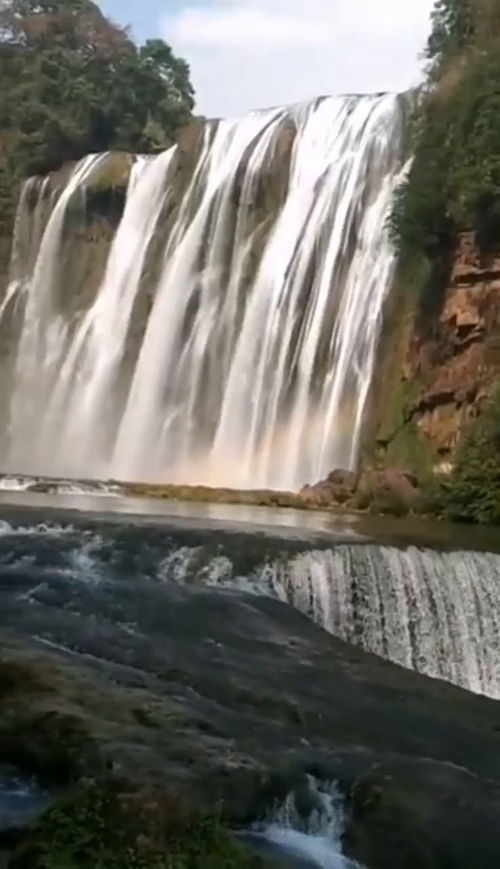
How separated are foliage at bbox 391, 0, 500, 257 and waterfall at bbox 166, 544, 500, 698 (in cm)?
994

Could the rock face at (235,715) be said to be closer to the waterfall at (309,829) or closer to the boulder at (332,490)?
the waterfall at (309,829)

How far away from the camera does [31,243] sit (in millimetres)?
34062

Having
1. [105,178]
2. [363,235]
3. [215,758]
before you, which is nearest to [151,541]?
[215,758]

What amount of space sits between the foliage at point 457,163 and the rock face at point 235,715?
1158 centimetres

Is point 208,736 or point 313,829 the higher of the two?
point 208,736

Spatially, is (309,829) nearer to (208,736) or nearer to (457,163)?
(208,736)

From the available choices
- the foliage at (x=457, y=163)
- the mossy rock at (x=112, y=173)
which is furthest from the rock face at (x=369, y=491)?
the mossy rock at (x=112, y=173)

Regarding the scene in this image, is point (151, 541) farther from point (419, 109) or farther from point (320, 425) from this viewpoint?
point (419, 109)

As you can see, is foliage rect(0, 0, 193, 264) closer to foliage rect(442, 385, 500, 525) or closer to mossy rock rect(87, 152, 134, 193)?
mossy rock rect(87, 152, 134, 193)

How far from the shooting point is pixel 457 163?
22.0m

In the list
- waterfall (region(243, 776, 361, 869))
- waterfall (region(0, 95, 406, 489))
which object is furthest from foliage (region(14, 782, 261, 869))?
waterfall (region(0, 95, 406, 489))

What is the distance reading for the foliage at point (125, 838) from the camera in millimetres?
5316

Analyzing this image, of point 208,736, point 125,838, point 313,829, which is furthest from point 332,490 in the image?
point 125,838

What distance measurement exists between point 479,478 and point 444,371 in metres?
3.36
